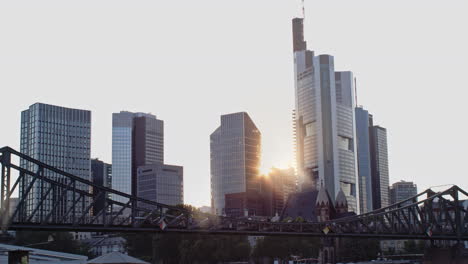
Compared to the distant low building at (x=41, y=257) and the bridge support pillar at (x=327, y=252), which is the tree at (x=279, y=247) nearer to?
the bridge support pillar at (x=327, y=252)

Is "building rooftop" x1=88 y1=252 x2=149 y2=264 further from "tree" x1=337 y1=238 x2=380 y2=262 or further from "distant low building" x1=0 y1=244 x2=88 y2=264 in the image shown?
"tree" x1=337 y1=238 x2=380 y2=262

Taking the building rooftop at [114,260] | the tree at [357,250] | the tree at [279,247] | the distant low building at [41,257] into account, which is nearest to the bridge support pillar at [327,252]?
the tree at [357,250]

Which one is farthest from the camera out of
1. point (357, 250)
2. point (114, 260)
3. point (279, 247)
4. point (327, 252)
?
point (327, 252)

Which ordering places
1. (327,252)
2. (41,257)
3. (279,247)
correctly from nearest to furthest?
1. (41,257)
2. (279,247)
3. (327,252)

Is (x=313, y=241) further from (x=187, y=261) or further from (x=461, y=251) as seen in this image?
(x=461, y=251)

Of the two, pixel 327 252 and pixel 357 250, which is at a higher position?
pixel 357 250

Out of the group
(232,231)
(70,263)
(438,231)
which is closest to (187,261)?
(438,231)

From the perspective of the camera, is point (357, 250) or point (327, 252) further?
point (327, 252)

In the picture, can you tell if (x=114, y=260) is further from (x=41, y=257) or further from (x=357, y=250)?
(x=357, y=250)

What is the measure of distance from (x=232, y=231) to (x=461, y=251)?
50241mm

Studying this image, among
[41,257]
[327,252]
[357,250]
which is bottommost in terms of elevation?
[327,252]

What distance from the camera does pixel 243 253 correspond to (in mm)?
166500

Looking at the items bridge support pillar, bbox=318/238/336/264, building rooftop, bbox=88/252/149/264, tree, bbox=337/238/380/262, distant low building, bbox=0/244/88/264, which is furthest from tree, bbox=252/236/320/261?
building rooftop, bbox=88/252/149/264

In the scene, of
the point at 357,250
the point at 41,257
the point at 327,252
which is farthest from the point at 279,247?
the point at 41,257
